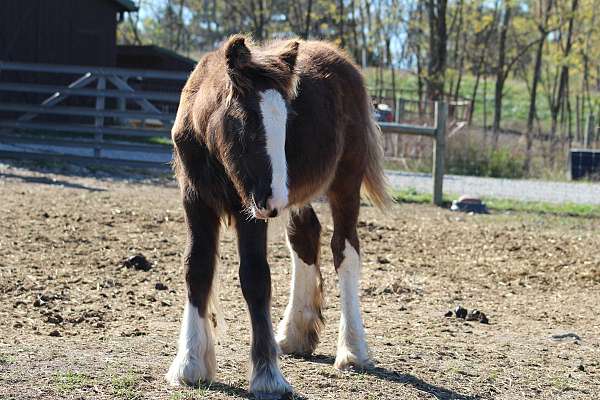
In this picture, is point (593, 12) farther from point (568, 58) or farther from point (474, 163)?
point (474, 163)

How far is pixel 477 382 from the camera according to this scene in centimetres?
531

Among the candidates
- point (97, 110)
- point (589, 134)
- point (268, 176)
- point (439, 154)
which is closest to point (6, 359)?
point (268, 176)

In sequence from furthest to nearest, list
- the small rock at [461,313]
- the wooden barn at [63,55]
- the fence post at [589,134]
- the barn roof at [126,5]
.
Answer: the barn roof at [126,5] < the fence post at [589,134] < the wooden barn at [63,55] < the small rock at [461,313]

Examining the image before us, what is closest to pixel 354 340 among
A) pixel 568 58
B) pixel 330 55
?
pixel 330 55

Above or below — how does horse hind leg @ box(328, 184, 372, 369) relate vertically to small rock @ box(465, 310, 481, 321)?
above

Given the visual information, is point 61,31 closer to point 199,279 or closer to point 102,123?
point 102,123

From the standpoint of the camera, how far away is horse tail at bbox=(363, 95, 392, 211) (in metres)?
6.18

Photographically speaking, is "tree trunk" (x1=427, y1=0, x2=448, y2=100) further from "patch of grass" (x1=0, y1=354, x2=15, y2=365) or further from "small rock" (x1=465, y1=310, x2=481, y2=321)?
"patch of grass" (x1=0, y1=354, x2=15, y2=365)

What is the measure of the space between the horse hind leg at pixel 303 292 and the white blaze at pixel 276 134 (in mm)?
1633

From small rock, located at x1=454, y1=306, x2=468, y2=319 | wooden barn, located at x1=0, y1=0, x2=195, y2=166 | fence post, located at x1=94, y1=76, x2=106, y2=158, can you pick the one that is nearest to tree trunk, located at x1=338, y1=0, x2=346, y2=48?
wooden barn, located at x1=0, y1=0, x2=195, y2=166

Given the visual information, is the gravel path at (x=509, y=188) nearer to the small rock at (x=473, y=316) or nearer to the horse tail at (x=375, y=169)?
the small rock at (x=473, y=316)

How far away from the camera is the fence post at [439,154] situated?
1430cm

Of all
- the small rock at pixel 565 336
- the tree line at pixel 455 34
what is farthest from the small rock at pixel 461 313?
the tree line at pixel 455 34

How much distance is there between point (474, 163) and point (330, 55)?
14.2 metres
